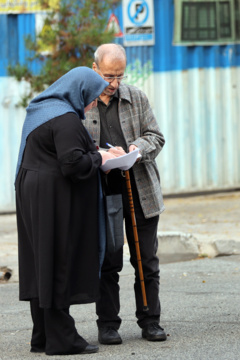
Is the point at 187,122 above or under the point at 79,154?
under

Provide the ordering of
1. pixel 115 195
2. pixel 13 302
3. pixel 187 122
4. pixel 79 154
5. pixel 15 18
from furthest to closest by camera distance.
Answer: pixel 187 122 < pixel 15 18 < pixel 13 302 < pixel 115 195 < pixel 79 154

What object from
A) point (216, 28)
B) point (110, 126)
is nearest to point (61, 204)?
point (110, 126)

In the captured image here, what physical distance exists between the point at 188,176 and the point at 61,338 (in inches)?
294

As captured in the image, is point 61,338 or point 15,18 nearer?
point 61,338

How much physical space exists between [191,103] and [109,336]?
7268 millimetres

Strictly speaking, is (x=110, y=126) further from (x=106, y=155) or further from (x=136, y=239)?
(x=136, y=239)

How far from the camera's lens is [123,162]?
5.07m

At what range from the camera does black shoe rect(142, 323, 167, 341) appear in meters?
5.39

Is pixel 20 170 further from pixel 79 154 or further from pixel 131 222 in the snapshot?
pixel 131 222

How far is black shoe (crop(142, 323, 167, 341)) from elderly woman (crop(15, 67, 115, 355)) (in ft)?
1.49

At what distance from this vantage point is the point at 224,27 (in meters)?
12.3

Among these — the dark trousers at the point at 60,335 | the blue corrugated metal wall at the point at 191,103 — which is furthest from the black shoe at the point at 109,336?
the blue corrugated metal wall at the point at 191,103

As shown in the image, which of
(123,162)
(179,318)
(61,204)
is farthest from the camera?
(179,318)

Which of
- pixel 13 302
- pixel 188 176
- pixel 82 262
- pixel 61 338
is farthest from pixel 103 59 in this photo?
pixel 188 176
